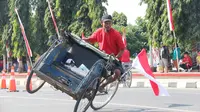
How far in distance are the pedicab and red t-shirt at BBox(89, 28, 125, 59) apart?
747mm

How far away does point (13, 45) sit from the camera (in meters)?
36.1

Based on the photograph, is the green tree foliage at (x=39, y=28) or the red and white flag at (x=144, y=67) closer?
the red and white flag at (x=144, y=67)

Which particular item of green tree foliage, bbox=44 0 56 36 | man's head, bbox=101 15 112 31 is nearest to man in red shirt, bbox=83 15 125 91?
man's head, bbox=101 15 112 31

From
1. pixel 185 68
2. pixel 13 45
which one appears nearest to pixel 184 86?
pixel 185 68

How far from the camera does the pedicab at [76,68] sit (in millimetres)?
7430

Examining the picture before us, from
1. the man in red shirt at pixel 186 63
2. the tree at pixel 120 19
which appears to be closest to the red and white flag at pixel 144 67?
the man in red shirt at pixel 186 63

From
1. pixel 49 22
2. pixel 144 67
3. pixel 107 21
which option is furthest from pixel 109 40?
pixel 49 22

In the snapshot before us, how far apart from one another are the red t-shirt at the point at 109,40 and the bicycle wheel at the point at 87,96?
1.41 metres

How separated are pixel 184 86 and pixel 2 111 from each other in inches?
391

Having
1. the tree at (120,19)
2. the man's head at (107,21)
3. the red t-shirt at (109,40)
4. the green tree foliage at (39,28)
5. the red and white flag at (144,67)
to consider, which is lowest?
the red and white flag at (144,67)

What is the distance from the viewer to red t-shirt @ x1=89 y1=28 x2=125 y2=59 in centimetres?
879

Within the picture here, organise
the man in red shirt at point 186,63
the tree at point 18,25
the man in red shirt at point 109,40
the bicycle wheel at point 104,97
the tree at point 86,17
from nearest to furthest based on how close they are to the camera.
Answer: the man in red shirt at point 109,40
the bicycle wheel at point 104,97
the man in red shirt at point 186,63
the tree at point 86,17
the tree at point 18,25

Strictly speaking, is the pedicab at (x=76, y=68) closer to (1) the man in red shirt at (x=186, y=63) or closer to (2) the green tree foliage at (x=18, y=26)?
(1) the man in red shirt at (x=186, y=63)

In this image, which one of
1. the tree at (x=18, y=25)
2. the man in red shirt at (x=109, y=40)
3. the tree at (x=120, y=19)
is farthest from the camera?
the tree at (x=120, y=19)
